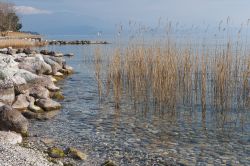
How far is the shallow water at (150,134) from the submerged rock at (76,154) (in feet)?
0.38

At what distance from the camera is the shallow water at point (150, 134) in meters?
6.04

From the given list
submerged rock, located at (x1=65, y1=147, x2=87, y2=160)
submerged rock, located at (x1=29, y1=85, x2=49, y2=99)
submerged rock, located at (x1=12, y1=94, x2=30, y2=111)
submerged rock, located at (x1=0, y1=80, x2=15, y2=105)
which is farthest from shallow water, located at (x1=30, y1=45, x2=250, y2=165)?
submerged rock, located at (x1=0, y1=80, x2=15, y2=105)

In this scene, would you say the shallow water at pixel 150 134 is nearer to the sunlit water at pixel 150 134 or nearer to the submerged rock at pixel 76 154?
the sunlit water at pixel 150 134

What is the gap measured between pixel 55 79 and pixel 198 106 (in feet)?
24.2

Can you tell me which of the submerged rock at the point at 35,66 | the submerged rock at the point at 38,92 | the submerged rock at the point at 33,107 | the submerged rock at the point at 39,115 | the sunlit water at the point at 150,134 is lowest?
the sunlit water at the point at 150,134

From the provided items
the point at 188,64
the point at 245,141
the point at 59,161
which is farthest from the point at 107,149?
the point at 188,64

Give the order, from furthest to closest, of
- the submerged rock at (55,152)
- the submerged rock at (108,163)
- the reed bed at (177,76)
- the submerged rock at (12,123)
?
the reed bed at (177,76)
the submerged rock at (12,123)
the submerged rock at (55,152)
the submerged rock at (108,163)

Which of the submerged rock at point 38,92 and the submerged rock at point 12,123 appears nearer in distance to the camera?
the submerged rock at point 12,123

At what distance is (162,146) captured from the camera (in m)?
6.58

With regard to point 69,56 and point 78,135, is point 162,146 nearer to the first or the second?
point 78,135

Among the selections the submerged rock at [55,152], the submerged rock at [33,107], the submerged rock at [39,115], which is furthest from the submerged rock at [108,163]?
the submerged rock at [33,107]

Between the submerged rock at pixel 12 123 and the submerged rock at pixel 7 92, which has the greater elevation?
the submerged rock at pixel 7 92

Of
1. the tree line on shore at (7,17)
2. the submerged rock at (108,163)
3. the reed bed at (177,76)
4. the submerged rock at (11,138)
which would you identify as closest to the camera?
the submerged rock at (108,163)

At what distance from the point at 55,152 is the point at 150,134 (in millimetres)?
2112
